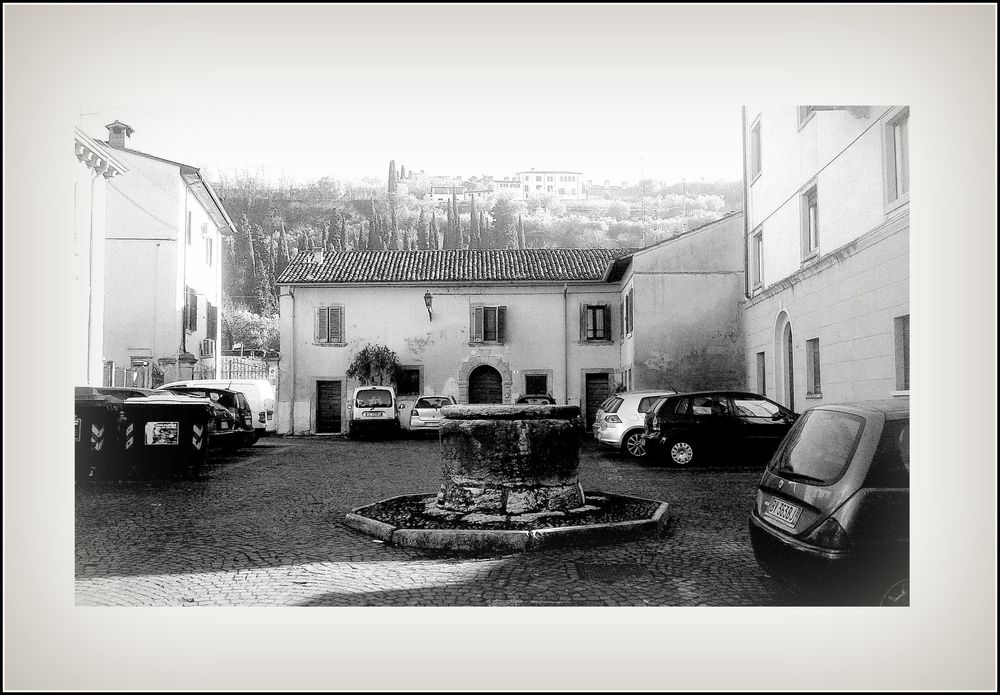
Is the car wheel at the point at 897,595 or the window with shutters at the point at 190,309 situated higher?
the window with shutters at the point at 190,309

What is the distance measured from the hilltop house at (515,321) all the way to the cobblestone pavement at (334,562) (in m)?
1.45

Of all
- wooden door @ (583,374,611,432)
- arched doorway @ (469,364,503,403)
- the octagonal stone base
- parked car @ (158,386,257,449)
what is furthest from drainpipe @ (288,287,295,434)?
wooden door @ (583,374,611,432)

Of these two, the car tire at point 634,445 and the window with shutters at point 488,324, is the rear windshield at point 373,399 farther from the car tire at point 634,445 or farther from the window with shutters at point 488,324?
the car tire at point 634,445

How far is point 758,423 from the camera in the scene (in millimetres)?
6957

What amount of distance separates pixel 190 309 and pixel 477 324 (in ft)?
8.77

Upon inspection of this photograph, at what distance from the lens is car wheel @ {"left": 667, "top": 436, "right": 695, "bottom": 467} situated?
7797 millimetres

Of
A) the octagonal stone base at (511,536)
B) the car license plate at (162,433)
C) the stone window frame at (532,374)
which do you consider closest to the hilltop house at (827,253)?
the octagonal stone base at (511,536)

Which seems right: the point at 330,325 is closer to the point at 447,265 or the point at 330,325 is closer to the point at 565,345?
the point at 447,265

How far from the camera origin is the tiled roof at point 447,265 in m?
6.45

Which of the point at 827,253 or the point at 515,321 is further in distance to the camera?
the point at 515,321

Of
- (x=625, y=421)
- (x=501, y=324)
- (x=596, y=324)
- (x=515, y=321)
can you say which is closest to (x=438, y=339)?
(x=501, y=324)
